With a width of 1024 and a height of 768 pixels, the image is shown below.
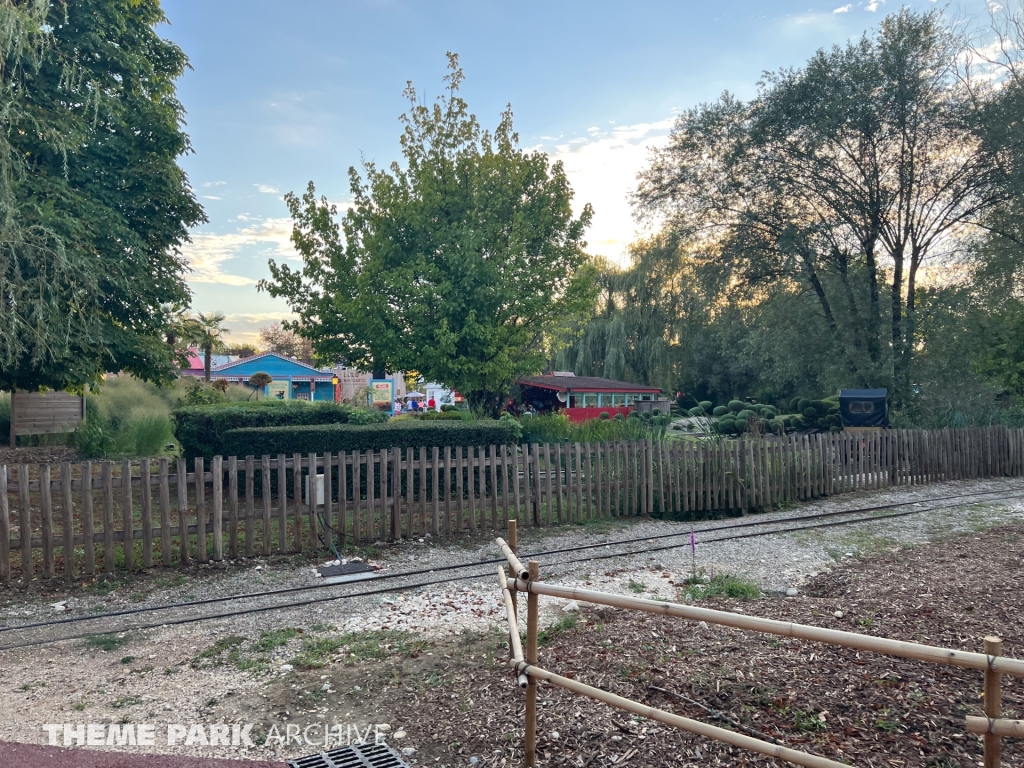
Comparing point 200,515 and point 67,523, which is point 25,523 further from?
point 200,515

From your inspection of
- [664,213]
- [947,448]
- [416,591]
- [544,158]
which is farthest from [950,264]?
[416,591]

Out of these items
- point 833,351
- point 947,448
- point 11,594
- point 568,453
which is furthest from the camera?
point 833,351

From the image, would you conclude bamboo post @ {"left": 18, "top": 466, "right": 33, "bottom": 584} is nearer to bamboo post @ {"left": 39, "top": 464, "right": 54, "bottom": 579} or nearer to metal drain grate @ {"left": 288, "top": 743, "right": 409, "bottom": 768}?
bamboo post @ {"left": 39, "top": 464, "right": 54, "bottom": 579}

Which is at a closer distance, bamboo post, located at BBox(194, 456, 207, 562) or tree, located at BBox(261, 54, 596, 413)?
bamboo post, located at BBox(194, 456, 207, 562)

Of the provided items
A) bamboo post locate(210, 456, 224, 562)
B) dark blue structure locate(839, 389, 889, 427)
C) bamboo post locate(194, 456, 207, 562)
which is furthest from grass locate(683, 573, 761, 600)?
dark blue structure locate(839, 389, 889, 427)

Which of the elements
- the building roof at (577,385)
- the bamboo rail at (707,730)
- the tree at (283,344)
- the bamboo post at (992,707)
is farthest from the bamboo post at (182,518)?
the tree at (283,344)

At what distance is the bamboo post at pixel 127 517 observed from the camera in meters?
7.19

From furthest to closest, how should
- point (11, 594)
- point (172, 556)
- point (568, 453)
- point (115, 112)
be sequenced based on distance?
point (115, 112) < point (568, 453) < point (172, 556) < point (11, 594)

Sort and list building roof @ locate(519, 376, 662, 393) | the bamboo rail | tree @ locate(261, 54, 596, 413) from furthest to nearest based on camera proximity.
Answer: building roof @ locate(519, 376, 662, 393), tree @ locate(261, 54, 596, 413), the bamboo rail

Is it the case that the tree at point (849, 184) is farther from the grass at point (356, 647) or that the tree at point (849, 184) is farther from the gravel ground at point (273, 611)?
the grass at point (356, 647)

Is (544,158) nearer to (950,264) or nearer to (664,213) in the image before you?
(664,213)

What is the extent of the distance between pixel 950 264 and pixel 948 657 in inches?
1109

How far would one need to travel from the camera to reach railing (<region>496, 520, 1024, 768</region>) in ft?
6.97

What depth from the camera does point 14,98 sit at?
11.1m
